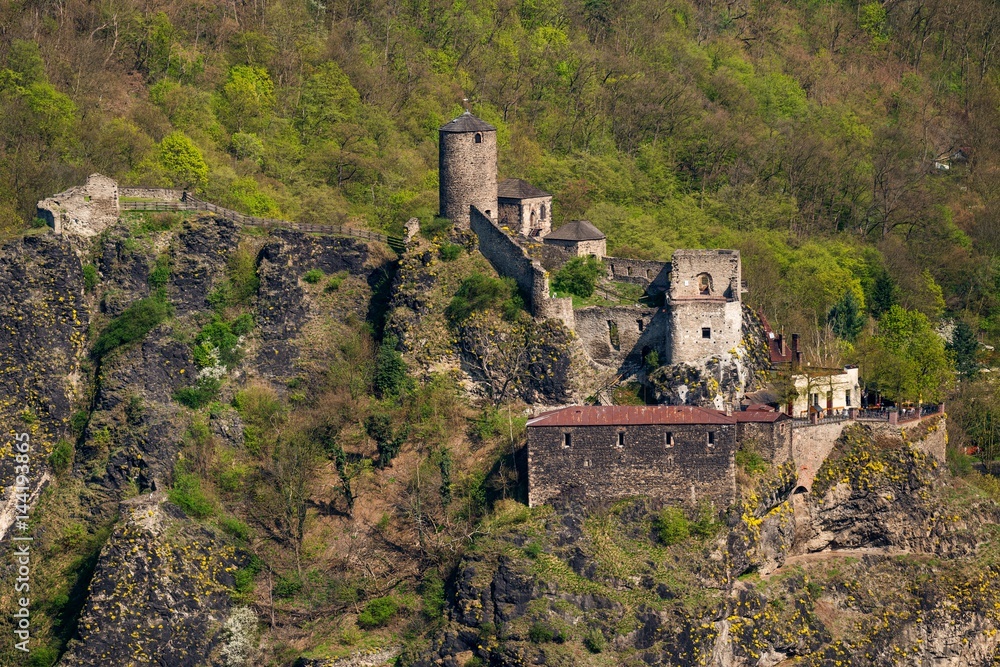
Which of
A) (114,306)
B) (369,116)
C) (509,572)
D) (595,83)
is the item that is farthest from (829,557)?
(595,83)

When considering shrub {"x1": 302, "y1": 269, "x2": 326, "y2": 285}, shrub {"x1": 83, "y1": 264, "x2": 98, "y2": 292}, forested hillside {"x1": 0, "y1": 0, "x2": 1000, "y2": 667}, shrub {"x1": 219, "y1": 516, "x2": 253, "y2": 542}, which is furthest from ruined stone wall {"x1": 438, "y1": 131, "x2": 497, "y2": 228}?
shrub {"x1": 219, "y1": 516, "x2": 253, "y2": 542}

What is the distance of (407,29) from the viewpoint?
10556 cm

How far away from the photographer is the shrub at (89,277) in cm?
7288

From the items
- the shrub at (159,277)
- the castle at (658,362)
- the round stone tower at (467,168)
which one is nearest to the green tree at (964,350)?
the castle at (658,362)

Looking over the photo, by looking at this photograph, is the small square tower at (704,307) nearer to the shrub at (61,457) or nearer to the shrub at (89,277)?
the shrub at (89,277)

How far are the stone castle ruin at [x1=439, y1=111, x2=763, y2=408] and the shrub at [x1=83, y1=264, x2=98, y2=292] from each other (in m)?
12.7

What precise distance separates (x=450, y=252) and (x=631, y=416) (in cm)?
1102

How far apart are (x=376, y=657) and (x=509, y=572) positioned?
5.16m

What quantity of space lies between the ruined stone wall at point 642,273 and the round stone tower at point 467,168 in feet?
16.8

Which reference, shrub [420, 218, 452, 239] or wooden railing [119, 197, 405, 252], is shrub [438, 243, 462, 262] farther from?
wooden railing [119, 197, 405, 252]

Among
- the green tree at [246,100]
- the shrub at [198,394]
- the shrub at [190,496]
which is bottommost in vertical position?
the shrub at [190,496]

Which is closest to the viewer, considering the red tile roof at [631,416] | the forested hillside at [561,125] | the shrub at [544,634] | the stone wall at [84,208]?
the shrub at [544,634]

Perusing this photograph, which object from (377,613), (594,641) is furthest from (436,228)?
(594,641)

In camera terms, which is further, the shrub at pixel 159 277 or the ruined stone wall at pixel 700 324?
the shrub at pixel 159 277
